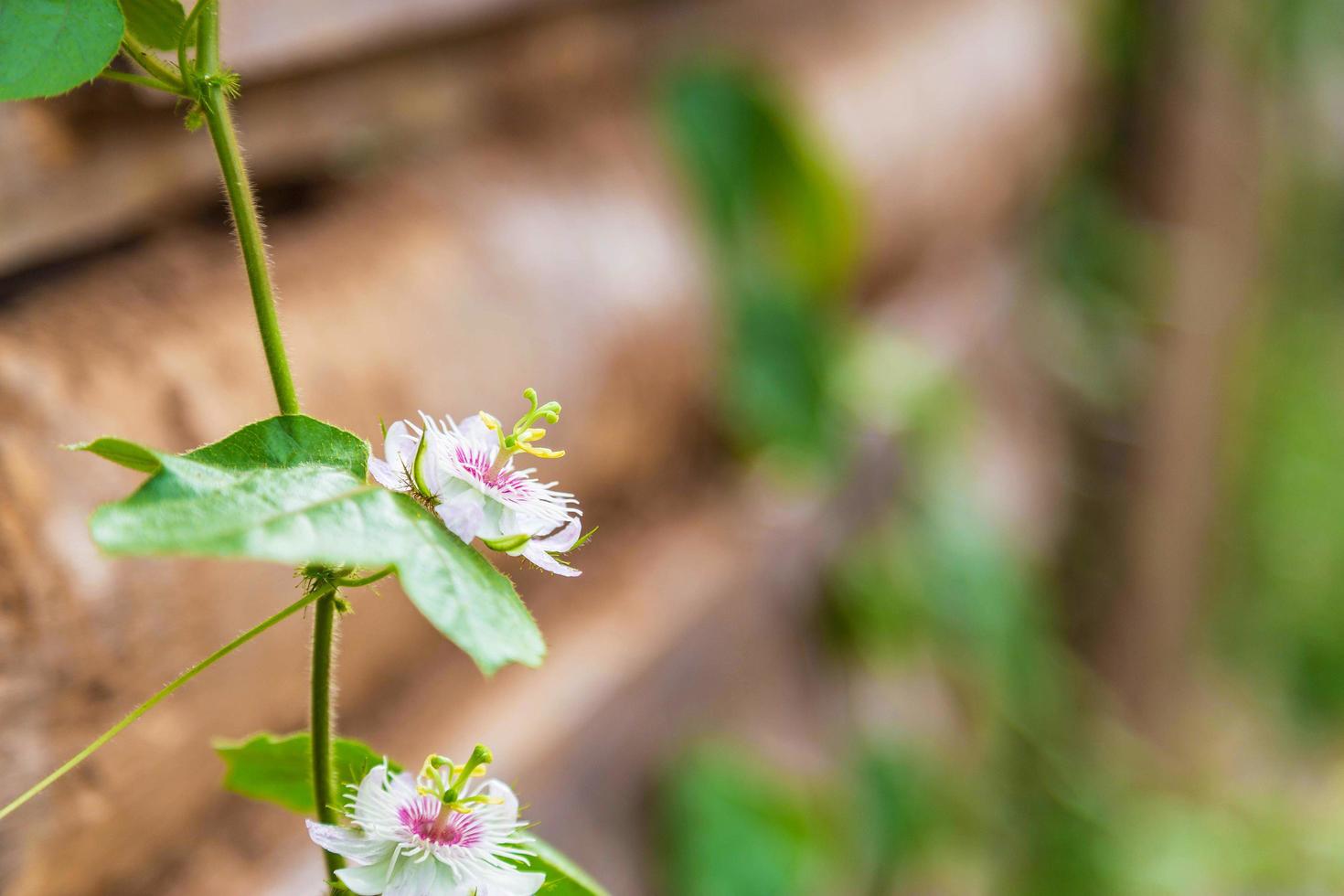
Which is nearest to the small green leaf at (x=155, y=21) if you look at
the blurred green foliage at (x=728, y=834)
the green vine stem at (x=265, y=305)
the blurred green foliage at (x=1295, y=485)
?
the green vine stem at (x=265, y=305)

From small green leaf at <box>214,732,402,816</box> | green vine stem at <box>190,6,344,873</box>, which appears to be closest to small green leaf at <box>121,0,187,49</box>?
green vine stem at <box>190,6,344,873</box>

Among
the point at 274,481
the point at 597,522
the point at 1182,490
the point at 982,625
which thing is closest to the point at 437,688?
the point at 597,522

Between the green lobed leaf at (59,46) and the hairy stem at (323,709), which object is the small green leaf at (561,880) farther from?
the green lobed leaf at (59,46)

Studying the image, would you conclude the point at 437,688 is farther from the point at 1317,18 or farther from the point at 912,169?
the point at 1317,18

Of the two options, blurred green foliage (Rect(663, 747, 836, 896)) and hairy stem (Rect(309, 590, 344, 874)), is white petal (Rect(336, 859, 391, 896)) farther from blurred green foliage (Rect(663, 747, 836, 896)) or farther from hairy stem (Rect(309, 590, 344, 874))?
blurred green foliage (Rect(663, 747, 836, 896))

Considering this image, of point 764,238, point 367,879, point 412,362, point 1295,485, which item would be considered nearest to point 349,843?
point 367,879
